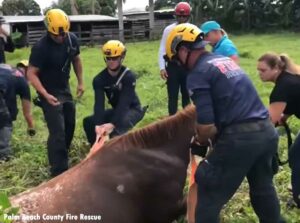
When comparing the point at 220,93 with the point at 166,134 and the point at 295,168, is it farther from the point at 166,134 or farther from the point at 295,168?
the point at 295,168

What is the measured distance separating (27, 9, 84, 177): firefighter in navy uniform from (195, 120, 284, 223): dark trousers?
10.5 feet

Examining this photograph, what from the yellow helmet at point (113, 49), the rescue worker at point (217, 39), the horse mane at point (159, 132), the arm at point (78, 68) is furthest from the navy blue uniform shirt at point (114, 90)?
the horse mane at point (159, 132)

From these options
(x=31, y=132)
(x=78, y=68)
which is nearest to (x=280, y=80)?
(x=78, y=68)

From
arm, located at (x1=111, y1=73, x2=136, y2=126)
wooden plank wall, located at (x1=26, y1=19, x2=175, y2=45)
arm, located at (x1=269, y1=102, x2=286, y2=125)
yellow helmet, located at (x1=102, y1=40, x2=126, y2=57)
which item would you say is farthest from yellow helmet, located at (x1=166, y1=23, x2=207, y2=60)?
wooden plank wall, located at (x1=26, y1=19, x2=175, y2=45)

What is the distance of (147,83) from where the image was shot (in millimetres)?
16750

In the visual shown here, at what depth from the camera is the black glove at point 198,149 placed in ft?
14.8

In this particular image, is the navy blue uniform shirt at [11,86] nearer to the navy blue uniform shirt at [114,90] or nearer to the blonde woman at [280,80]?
the navy blue uniform shirt at [114,90]

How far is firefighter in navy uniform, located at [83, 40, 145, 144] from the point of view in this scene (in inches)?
257

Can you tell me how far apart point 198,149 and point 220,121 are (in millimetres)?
406

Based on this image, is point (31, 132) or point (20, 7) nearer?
point (31, 132)

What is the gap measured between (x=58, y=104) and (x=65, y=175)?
2550 millimetres

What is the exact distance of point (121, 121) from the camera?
6594 mm

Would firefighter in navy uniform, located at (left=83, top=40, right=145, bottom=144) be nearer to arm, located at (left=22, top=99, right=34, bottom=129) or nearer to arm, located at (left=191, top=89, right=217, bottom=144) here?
arm, located at (left=191, top=89, right=217, bottom=144)

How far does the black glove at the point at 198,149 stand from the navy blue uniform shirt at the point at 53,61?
312cm
